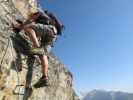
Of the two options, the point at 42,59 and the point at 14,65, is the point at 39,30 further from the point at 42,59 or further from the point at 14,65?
the point at 14,65

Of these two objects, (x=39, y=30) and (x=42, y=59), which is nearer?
(x=42, y=59)

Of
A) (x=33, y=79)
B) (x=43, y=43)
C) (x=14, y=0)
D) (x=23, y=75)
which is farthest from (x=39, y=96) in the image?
(x=14, y=0)

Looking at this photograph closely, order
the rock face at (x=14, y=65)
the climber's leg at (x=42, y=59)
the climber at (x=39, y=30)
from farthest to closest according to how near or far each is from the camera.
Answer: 1. the climber at (x=39, y=30)
2. the climber's leg at (x=42, y=59)
3. the rock face at (x=14, y=65)

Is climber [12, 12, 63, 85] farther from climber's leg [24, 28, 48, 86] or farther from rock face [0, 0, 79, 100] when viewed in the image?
rock face [0, 0, 79, 100]

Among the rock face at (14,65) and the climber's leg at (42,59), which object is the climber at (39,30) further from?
the rock face at (14,65)

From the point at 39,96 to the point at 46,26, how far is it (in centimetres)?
275

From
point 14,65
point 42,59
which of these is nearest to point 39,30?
point 42,59

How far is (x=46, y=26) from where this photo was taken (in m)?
8.23

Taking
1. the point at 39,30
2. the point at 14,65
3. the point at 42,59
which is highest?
the point at 39,30

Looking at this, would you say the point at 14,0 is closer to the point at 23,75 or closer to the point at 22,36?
the point at 22,36

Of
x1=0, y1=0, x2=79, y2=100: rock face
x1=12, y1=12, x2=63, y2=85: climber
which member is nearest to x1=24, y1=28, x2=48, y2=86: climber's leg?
x1=12, y1=12, x2=63, y2=85: climber

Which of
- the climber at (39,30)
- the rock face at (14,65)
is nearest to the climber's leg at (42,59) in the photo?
the climber at (39,30)

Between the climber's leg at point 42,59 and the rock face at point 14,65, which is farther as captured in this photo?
the climber's leg at point 42,59

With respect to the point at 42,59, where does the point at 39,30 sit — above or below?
above
